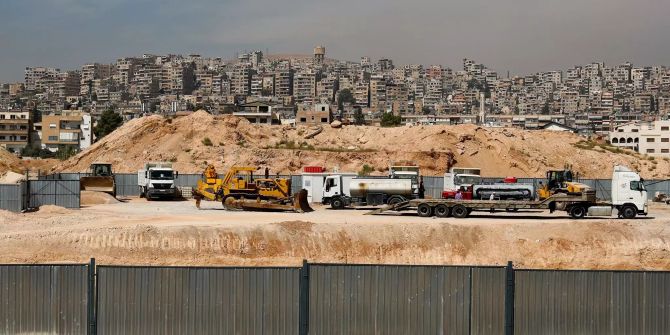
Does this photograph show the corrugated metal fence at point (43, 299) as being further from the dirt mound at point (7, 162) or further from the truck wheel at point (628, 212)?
the dirt mound at point (7, 162)

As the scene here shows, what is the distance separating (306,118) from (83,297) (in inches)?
4361

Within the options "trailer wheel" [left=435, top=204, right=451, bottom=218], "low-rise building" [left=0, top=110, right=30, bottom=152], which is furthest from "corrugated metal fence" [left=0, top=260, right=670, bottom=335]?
"low-rise building" [left=0, top=110, right=30, bottom=152]

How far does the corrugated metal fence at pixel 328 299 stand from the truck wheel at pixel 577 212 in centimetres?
2399

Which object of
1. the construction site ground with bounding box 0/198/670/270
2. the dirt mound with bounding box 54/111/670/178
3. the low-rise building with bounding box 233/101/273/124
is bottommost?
the construction site ground with bounding box 0/198/670/270

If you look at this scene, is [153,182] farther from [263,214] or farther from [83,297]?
[83,297]

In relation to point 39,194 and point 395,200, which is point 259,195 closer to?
point 395,200

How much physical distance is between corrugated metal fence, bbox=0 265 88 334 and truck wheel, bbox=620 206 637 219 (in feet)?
101

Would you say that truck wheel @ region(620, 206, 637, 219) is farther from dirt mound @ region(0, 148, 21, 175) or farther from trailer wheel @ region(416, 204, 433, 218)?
dirt mound @ region(0, 148, 21, 175)

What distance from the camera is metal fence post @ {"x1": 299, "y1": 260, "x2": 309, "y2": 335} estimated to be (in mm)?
16781

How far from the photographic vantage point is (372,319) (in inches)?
673

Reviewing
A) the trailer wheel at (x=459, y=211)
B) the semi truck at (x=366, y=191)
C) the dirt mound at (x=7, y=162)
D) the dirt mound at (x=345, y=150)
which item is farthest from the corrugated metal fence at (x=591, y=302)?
the dirt mound at (x=7, y=162)

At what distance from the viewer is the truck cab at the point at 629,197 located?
134ft

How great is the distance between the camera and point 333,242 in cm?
3319

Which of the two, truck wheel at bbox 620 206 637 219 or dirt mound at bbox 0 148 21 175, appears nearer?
truck wheel at bbox 620 206 637 219
